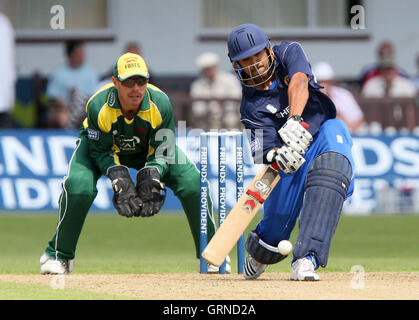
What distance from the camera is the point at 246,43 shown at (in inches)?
302

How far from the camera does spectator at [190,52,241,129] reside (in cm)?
1502

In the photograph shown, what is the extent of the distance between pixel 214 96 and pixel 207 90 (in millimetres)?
187

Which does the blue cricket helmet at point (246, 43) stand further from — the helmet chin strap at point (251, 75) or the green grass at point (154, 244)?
the green grass at point (154, 244)

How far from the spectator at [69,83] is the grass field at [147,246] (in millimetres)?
1948

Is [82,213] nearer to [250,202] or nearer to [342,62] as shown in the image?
[250,202]

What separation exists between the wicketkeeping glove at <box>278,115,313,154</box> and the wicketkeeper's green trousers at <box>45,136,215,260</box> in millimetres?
1510

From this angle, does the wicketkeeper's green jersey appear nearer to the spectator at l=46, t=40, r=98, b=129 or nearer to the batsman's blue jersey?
the batsman's blue jersey

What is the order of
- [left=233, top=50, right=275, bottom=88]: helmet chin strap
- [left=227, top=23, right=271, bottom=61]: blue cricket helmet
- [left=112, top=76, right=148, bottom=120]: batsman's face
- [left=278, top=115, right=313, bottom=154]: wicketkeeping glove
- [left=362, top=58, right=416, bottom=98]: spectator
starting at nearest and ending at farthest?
[left=278, top=115, right=313, bottom=154]: wicketkeeping glove < [left=227, top=23, right=271, bottom=61]: blue cricket helmet < [left=233, top=50, right=275, bottom=88]: helmet chin strap < [left=112, top=76, right=148, bottom=120]: batsman's face < [left=362, top=58, right=416, bottom=98]: spectator

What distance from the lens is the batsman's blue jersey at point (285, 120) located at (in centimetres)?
783

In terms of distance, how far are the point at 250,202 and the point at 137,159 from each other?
1547mm

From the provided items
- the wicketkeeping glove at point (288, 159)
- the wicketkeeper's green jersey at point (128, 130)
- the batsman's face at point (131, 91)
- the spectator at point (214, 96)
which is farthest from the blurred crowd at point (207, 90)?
the wicketkeeping glove at point (288, 159)

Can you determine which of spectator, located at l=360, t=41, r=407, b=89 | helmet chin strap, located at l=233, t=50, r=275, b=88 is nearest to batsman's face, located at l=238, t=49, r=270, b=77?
helmet chin strap, located at l=233, t=50, r=275, b=88

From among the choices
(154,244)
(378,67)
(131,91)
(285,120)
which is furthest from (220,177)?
(378,67)
